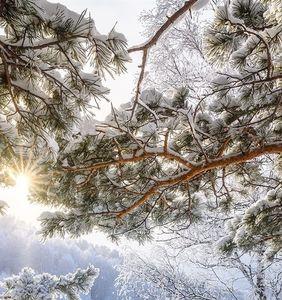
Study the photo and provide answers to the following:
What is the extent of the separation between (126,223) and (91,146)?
124 centimetres

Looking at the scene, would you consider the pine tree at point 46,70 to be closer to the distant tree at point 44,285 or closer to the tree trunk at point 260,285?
the distant tree at point 44,285

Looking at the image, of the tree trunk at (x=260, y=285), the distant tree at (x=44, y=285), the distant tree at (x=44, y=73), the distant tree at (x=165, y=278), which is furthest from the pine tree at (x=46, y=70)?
the distant tree at (x=165, y=278)

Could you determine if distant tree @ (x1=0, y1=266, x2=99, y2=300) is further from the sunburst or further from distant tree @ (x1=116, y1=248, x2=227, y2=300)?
distant tree @ (x1=116, y1=248, x2=227, y2=300)

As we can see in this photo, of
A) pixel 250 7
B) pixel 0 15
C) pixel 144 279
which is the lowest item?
pixel 0 15

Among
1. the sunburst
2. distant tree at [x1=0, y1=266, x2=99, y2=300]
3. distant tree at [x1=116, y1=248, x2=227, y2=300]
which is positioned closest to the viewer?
the sunburst

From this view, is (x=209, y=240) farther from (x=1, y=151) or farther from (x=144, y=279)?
→ (x=1, y=151)

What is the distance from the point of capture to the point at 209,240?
7.18m

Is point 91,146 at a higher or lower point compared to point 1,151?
higher

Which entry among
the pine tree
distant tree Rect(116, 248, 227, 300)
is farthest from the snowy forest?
distant tree Rect(116, 248, 227, 300)

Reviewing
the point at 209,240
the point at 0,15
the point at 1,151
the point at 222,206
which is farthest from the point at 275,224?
the point at 209,240

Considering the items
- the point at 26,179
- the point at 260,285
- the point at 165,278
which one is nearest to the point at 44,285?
the point at 26,179

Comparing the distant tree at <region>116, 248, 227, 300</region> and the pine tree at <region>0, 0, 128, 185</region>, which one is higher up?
the distant tree at <region>116, 248, 227, 300</region>

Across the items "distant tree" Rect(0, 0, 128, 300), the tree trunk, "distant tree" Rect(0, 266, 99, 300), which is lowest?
"distant tree" Rect(0, 0, 128, 300)

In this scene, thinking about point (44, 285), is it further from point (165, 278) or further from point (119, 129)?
point (165, 278)
